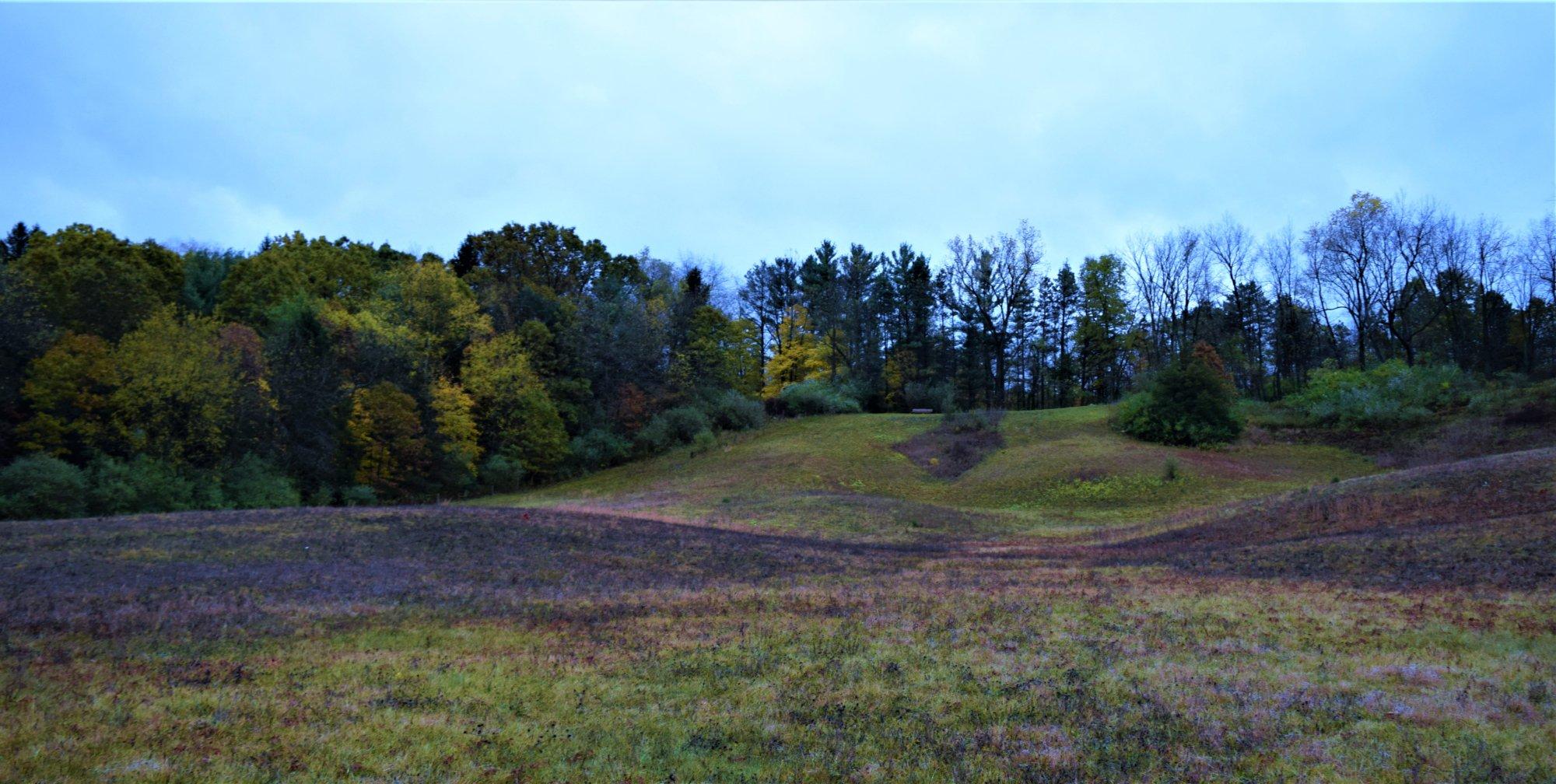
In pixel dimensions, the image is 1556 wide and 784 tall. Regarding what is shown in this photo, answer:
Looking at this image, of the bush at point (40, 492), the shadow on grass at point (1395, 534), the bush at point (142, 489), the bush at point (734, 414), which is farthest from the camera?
the bush at point (734, 414)

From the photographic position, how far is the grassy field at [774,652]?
7094mm

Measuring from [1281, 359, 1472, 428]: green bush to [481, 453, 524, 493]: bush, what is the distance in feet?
169

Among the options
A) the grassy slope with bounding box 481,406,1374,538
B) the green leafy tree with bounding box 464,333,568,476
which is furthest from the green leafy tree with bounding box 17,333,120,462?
the green leafy tree with bounding box 464,333,568,476

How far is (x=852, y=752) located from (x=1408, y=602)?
1163cm

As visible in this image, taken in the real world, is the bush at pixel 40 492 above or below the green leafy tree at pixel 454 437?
below

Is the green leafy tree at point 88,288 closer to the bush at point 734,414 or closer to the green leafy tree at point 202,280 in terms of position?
the green leafy tree at point 202,280

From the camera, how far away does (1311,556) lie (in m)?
19.8

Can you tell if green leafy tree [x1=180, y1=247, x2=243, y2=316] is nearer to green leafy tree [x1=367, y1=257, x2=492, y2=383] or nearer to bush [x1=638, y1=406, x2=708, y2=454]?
green leafy tree [x1=367, y1=257, x2=492, y2=383]

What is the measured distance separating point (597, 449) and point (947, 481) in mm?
25361

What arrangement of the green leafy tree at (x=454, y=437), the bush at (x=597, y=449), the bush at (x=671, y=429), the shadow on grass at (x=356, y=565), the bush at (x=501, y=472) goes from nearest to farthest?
the shadow on grass at (x=356, y=565) → the green leafy tree at (x=454, y=437) → the bush at (x=501, y=472) → the bush at (x=597, y=449) → the bush at (x=671, y=429)

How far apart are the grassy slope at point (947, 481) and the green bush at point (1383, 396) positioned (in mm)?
4852

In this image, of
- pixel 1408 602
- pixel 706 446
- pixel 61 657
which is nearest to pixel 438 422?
pixel 706 446

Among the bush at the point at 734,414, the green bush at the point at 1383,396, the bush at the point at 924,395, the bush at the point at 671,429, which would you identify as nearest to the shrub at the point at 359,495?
the bush at the point at 671,429

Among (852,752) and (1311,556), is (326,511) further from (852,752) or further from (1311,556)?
(1311,556)
